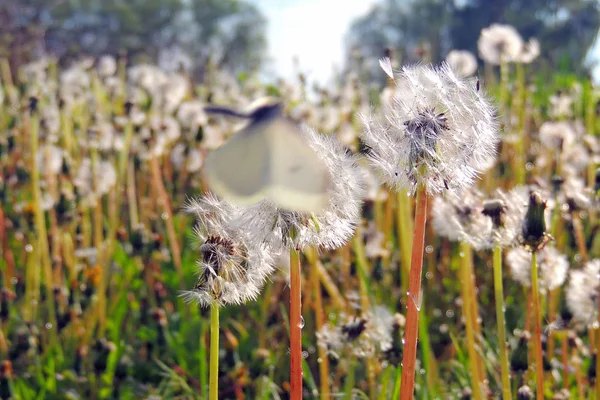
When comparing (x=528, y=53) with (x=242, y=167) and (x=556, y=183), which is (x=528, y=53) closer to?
(x=556, y=183)

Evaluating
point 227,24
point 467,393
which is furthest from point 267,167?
point 227,24

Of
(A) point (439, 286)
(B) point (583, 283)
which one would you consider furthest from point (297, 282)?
(A) point (439, 286)

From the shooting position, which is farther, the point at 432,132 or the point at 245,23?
the point at 245,23

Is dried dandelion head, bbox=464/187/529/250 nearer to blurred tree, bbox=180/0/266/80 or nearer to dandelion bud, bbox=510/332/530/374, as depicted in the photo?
dandelion bud, bbox=510/332/530/374

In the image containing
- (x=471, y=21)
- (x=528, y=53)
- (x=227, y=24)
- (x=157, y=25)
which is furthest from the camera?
(x=227, y=24)

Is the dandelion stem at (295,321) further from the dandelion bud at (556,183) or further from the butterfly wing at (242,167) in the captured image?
the dandelion bud at (556,183)

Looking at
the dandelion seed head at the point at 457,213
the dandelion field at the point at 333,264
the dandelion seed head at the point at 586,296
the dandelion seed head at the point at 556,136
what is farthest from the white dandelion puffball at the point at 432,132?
the dandelion seed head at the point at 556,136
